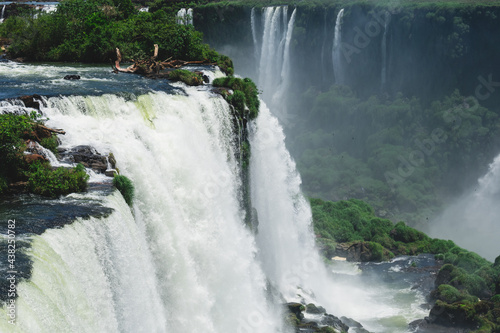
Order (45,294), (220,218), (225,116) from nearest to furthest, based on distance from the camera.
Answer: (45,294)
(220,218)
(225,116)

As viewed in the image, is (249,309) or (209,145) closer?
(249,309)

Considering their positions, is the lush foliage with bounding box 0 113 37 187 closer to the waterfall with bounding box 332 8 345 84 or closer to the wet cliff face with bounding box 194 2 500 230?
the wet cliff face with bounding box 194 2 500 230

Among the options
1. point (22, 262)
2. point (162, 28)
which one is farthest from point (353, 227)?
point (22, 262)

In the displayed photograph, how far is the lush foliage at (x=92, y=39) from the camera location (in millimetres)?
31719

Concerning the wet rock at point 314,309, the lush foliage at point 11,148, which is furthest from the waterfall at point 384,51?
the lush foliage at point 11,148

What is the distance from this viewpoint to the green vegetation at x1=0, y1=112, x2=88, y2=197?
14.8m

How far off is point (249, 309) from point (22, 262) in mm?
10662

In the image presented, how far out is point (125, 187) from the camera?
1517cm

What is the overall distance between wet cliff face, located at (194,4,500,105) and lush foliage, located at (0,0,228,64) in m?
26.7

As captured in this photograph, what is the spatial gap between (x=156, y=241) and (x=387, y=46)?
46268 millimetres

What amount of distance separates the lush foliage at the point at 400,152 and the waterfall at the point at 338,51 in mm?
Result: 4107

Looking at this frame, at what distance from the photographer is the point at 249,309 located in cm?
2002

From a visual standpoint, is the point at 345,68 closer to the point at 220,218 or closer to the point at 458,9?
the point at 458,9

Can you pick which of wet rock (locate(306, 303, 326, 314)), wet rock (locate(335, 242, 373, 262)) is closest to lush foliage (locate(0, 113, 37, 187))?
wet rock (locate(306, 303, 326, 314))
